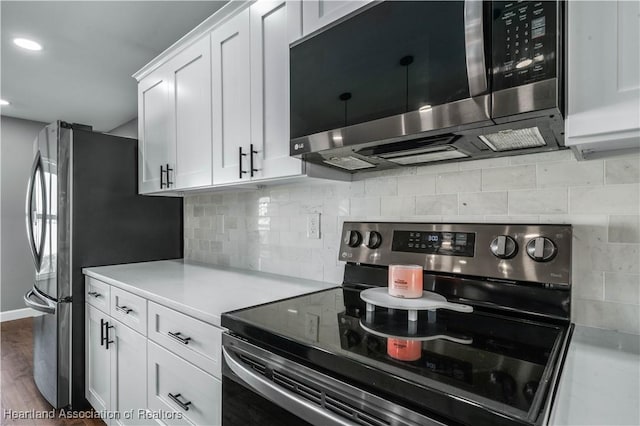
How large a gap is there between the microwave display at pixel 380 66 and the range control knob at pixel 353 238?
49 centimetres

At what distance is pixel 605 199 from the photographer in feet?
3.21

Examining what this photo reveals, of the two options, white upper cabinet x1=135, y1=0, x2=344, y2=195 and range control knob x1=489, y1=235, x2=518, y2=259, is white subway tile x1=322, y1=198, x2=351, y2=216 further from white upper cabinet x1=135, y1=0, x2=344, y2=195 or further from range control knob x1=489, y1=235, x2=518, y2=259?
range control knob x1=489, y1=235, x2=518, y2=259

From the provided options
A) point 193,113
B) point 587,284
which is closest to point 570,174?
Result: point 587,284

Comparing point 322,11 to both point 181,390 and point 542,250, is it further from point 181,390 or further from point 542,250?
point 181,390

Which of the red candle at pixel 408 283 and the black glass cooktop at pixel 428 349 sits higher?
the red candle at pixel 408 283

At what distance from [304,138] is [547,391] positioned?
99 centimetres

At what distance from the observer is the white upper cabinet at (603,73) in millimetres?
695

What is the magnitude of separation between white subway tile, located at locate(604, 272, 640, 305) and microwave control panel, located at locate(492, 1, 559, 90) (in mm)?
628

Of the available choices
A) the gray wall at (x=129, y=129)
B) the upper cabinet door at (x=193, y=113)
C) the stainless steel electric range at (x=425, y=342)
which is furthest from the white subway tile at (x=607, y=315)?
the gray wall at (x=129, y=129)

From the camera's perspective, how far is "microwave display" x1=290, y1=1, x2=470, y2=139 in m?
0.89

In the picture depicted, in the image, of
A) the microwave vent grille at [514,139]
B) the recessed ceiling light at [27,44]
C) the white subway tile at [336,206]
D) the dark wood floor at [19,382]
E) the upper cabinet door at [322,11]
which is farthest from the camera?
the recessed ceiling light at [27,44]

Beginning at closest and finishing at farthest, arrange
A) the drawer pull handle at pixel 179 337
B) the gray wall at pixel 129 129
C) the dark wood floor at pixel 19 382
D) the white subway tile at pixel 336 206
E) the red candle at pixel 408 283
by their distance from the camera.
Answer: the red candle at pixel 408 283 → the drawer pull handle at pixel 179 337 → the white subway tile at pixel 336 206 → the dark wood floor at pixel 19 382 → the gray wall at pixel 129 129

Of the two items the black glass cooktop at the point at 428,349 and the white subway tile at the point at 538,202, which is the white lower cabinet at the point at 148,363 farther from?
the white subway tile at the point at 538,202

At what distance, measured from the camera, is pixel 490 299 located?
1085 mm
